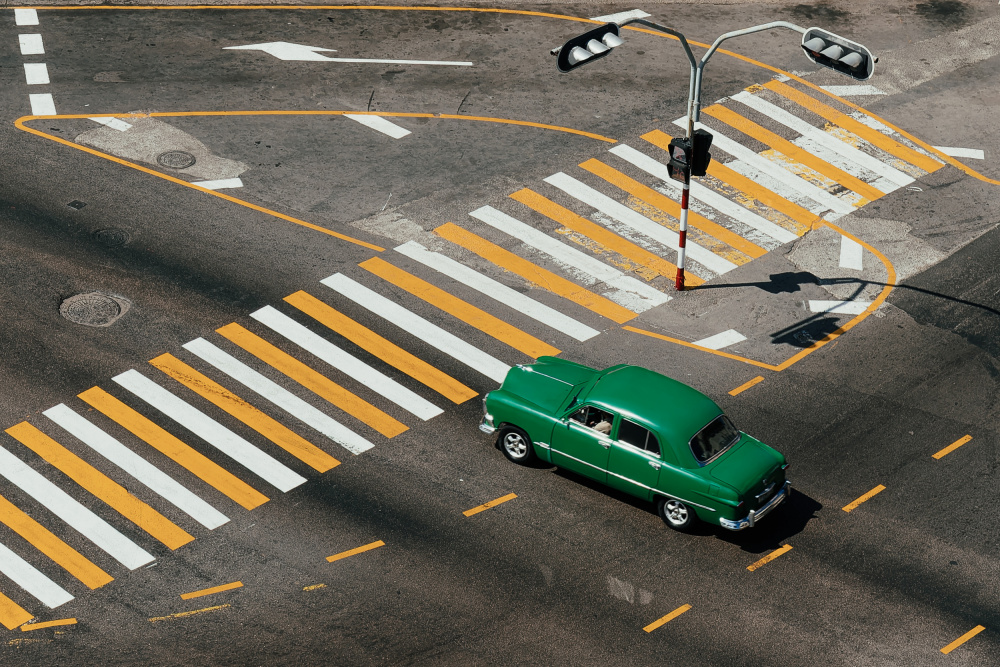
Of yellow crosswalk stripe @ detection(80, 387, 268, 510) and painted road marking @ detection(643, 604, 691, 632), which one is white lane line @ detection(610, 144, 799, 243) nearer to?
painted road marking @ detection(643, 604, 691, 632)

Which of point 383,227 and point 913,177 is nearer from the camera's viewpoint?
point 383,227

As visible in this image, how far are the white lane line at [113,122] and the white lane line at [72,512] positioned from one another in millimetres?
11808

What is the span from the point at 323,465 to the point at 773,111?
55.7 ft

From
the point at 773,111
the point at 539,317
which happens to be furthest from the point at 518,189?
the point at 773,111

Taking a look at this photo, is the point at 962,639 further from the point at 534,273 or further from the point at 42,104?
the point at 42,104

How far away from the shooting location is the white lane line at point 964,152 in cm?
3083

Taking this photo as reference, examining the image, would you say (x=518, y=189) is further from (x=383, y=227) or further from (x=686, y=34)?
(x=686, y=34)

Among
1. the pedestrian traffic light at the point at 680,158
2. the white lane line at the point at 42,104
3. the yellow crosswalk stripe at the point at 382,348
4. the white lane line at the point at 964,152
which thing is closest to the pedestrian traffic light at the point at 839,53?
the pedestrian traffic light at the point at 680,158

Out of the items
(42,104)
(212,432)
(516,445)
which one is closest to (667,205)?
(516,445)

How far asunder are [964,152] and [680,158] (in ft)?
33.2

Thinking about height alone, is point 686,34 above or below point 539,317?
above

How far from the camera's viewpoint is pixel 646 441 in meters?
19.9

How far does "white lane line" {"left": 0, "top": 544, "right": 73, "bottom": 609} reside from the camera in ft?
61.7

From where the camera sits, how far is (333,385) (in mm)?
23141
